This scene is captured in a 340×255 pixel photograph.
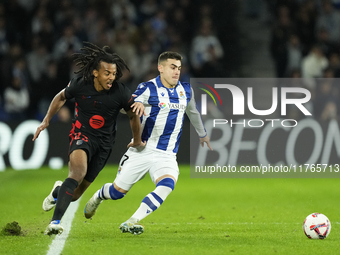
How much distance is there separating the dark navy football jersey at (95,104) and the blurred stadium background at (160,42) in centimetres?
719

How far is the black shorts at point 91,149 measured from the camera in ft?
19.9

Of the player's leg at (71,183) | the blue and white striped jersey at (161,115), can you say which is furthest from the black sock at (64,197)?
the blue and white striped jersey at (161,115)

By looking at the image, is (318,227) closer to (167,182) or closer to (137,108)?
(167,182)

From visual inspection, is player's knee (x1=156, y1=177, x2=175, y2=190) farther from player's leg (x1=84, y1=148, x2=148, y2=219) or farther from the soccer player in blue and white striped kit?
player's leg (x1=84, y1=148, x2=148, y2=219)

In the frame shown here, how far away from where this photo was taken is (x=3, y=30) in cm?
1538

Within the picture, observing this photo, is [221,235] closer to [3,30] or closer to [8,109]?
[8,109]

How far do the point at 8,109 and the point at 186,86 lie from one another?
8.33 metres

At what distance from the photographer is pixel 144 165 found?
6449mm

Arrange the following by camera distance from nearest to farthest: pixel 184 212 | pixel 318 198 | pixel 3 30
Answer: pixel 184 212, pixel 318 198, pixel 3 30

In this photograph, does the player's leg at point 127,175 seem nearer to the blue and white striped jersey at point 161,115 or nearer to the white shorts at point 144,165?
the white shorts at point 144,165

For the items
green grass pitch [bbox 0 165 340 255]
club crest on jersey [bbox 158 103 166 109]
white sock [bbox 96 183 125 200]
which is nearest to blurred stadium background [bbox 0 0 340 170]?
green grass pitch [bbox 0 165 340 255]

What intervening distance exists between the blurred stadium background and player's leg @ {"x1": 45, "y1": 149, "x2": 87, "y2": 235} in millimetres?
7468

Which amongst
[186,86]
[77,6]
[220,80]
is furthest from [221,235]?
[77,6]

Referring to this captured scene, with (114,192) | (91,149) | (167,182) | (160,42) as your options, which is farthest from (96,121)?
(160,42)
